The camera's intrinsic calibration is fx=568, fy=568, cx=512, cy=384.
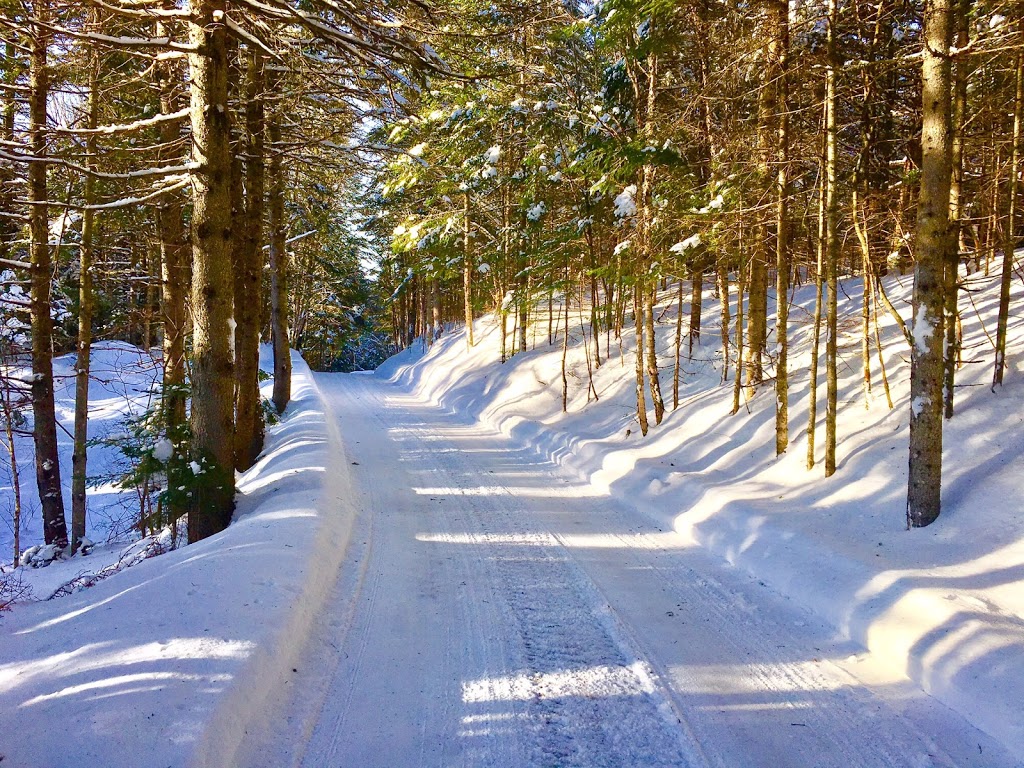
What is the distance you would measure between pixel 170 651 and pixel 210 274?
4.01 metres

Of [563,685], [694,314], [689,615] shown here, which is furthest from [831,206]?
[694,314]

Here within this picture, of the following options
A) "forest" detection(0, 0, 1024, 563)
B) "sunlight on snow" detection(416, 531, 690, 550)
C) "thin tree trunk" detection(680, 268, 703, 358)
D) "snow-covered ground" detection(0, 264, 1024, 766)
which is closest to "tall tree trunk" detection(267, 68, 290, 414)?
"forest" detection(0, 0, 1024, 563)

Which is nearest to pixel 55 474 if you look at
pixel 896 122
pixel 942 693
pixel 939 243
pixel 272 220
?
pixel 272 220

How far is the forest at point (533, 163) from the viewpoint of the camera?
577 cm

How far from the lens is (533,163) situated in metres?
13.3

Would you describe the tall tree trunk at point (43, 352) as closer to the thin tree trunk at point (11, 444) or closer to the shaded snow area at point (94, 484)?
the shaded snow area at point (94, 484)

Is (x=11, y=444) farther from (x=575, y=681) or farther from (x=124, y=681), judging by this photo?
(x=575, y=681)

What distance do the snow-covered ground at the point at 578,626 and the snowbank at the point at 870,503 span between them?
25 mm

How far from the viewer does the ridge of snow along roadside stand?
2654mm

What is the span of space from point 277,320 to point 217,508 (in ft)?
33.8

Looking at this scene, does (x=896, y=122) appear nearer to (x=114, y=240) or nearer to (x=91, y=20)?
(x=91, y=20)

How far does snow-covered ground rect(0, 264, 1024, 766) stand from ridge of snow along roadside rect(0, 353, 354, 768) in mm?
16

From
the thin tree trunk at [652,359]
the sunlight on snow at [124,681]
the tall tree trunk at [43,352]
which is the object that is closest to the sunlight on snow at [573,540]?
the sunlight on snow at [124,681]

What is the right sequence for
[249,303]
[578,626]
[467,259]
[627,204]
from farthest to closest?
[467,259] → [627,204] → [249,303] → [578,626]
